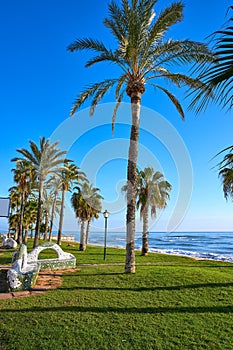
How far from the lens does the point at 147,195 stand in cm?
2219

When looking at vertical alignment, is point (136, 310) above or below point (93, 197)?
below

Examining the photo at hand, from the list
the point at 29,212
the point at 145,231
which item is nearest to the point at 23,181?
the point at 29,212

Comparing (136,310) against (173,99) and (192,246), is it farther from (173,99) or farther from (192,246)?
(192,246)

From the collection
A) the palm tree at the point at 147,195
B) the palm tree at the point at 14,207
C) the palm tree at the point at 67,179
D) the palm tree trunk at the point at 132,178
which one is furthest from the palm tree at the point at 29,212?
the palm tree trunk at the point at 132,178

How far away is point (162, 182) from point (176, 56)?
14.4 meters

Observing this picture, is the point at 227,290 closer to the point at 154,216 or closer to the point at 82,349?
the point at 82,349

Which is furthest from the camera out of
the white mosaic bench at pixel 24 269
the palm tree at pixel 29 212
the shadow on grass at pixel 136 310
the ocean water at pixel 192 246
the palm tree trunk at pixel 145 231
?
the palm tree at pixel 29 212

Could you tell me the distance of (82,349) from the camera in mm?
4613

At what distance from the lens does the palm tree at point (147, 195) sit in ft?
70.9

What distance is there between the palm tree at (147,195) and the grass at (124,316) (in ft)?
40.6

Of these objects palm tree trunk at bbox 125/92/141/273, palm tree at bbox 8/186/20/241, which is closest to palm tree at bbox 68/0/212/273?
palm tree trunk at bbox 125/92/141/273

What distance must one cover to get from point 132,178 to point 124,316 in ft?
19.1

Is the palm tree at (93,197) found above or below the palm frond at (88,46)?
below

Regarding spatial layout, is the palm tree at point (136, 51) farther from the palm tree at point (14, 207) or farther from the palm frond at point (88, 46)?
the palm tree at point (14, 207)
